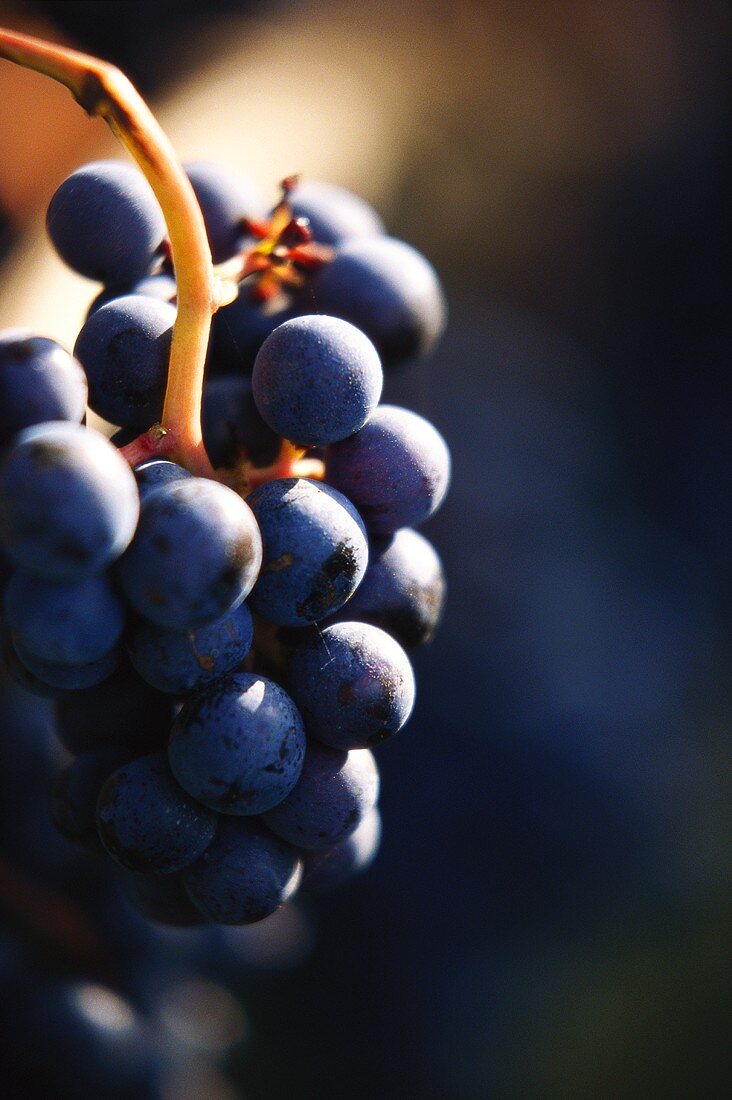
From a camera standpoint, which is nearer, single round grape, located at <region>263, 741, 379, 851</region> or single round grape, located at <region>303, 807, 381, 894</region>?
single round grape, located at <region>263, 741, 379, 851</region>

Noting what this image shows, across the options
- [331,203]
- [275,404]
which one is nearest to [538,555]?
[331,203]

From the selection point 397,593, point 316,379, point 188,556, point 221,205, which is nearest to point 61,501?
point 188,556

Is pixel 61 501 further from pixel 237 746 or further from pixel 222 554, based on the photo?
pixel 237 746

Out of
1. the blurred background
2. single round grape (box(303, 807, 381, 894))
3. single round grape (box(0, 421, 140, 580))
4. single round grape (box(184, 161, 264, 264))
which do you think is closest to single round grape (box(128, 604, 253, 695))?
single round grape (box(0, 421, 140, 580))

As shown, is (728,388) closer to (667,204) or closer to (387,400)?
(667,204)

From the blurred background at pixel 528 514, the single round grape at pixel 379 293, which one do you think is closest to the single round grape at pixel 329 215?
the single round grape at pixel 379 293

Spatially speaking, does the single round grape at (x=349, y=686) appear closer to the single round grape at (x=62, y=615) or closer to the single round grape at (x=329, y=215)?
the single round grape at (x=62, y=615)

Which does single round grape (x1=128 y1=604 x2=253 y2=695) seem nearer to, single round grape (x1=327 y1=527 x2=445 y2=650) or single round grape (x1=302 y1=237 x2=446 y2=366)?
single round grape (x1=327 y1=527 x2=445 y2=650)
